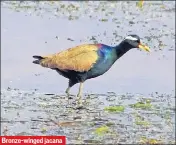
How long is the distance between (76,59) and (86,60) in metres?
0.16

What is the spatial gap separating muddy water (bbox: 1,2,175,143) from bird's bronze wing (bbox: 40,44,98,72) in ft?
1.61

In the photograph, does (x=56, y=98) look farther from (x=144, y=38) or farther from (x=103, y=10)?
(x=103, y=10)

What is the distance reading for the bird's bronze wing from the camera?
11.8 metres

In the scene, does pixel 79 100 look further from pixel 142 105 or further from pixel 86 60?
pixel 142 105

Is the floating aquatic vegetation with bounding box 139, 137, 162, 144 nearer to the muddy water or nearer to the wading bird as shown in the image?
the muddy water

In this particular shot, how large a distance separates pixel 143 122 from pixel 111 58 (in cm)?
176

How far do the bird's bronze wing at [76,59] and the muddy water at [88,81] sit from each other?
0.49 m

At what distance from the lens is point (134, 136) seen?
9.49 m

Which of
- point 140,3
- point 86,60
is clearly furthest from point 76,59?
point 140,3

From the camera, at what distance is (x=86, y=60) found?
11797 millimetres

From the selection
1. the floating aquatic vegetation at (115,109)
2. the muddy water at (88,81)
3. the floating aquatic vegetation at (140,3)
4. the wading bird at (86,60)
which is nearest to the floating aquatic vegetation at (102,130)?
the muddy water at (88,81)

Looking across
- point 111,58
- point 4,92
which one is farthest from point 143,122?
point 4,92

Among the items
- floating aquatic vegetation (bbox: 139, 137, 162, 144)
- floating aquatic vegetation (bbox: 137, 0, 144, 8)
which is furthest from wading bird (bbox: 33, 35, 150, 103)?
floating aquatic vegetation (bbox: 137, 0, 144, 8)

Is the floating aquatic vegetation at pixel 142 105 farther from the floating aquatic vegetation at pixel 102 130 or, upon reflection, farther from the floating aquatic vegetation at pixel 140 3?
the floating aquatic vegetation at pixel 140 3
